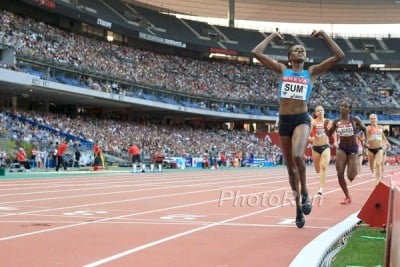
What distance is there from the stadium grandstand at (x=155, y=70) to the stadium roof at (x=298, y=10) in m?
2.00

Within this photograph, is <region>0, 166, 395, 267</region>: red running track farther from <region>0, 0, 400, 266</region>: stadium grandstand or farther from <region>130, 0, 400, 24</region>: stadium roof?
<region>130, 0, 400, 24</region>: stadium roof

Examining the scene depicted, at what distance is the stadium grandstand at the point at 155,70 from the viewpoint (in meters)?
46.2

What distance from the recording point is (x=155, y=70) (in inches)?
2489

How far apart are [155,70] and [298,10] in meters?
23.2

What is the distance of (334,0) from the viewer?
7206cm

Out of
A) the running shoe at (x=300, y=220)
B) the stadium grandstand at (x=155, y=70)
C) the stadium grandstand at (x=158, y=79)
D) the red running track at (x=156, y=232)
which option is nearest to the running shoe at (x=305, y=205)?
the running shoe at (x=300, y=220)

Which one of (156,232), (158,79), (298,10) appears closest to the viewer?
(156,232)

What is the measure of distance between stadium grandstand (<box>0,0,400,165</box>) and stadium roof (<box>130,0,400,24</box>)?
6.56 feet

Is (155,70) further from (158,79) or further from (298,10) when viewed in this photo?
(298,10)

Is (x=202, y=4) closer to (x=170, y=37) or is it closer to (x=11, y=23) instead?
(x=170, y=37)

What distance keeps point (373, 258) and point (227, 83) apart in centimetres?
6750

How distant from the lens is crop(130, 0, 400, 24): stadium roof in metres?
72.3

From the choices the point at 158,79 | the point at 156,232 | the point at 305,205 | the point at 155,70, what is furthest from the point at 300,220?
the point at 155,70

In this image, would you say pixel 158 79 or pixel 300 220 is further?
pixel 158 79
